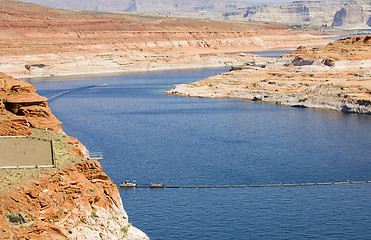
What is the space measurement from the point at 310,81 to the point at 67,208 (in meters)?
87.3

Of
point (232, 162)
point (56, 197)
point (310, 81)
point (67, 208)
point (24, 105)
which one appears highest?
point (24, 105)

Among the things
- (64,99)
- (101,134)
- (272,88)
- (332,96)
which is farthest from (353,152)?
(64,99)

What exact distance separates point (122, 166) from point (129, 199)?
9434mm

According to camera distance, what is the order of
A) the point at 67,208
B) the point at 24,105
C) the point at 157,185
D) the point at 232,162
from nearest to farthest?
the point at 67,208, the point at 24,105, the point at 157,185, the point at 232,162

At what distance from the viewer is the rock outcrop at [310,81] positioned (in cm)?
8912

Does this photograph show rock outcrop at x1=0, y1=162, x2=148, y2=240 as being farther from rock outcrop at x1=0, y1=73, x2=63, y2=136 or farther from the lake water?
the lake water

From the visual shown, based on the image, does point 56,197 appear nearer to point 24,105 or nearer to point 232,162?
point 24,105

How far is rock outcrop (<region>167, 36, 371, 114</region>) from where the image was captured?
8912cm

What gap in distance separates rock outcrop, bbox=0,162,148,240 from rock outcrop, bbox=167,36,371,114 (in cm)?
6476

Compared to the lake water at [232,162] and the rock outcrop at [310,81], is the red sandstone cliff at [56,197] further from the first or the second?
the rock outcrop at [310,81]

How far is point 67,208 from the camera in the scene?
21328mm

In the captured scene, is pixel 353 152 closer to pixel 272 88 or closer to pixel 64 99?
pixel 272 88

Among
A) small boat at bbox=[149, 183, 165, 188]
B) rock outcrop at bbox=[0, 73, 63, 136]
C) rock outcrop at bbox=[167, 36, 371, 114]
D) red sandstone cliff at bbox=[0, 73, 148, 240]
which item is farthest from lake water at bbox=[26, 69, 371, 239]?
red sandstone cliff at bbox=[0, 73, 148, 240]

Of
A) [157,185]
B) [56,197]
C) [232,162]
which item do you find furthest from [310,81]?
[56,197]
